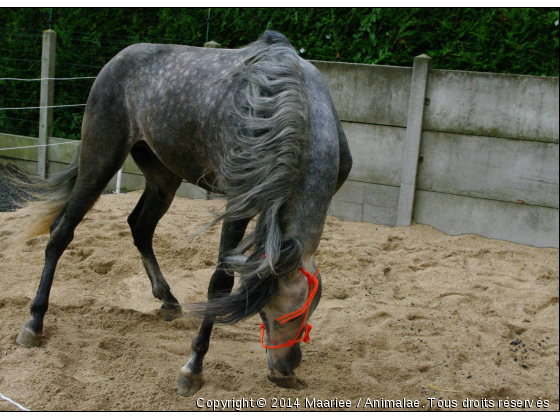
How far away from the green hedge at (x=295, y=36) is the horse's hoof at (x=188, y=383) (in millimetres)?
4262

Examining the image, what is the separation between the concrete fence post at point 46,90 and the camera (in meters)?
6.76

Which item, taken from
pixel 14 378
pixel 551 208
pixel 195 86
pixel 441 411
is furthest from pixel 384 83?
pixel 14 378

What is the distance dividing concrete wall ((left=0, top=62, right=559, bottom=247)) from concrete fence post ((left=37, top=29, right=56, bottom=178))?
75.1 inches

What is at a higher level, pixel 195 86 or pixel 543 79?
pixel 543 79

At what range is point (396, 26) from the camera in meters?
5.92

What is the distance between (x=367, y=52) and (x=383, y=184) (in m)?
1.50

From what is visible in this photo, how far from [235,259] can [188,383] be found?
0.76m

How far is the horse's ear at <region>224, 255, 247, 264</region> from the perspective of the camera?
2409 mm

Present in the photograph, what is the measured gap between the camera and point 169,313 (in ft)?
12.2

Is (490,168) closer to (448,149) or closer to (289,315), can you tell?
(448,149)

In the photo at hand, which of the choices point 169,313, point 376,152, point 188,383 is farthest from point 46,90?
point 188,383

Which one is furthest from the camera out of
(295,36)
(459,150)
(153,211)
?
(295,36)

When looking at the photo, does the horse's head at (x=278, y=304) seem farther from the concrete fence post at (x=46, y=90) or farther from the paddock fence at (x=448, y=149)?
the concrete fence post at (x=46, y=90)

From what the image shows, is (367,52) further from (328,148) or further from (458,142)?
(328,148)
